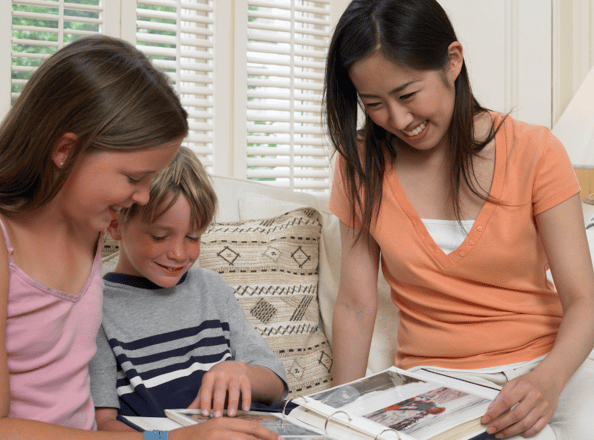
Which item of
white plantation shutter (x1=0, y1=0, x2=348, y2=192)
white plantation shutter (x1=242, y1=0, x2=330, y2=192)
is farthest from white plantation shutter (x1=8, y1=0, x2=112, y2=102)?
white plantation shutter (x1=242, y1=0, x2=330, y2=192)

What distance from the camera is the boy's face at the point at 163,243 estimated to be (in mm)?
977

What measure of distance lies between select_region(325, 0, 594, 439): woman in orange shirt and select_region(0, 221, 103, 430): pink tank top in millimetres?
563

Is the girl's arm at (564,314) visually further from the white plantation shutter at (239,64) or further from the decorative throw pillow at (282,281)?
the white plantation shutter at (239,64)

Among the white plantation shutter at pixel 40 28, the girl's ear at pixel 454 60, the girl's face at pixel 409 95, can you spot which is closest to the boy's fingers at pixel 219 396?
the girl's face at pixel 409 95

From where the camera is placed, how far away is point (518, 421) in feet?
2.71

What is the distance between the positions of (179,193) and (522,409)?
2.15 ft

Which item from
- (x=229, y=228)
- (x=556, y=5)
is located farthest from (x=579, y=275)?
(x=556, y=5)

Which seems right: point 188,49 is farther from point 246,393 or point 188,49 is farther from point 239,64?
point 246,393

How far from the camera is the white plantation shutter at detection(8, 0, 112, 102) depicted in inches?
67.9

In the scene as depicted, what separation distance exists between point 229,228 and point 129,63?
660 mm

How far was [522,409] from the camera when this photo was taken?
0.82 meters

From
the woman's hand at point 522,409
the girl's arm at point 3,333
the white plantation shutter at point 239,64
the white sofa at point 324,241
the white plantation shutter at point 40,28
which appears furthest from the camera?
the white plantation shutter at point 239,64

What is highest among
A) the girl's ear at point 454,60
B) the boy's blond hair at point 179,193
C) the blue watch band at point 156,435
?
the girl's ear at point 454,60

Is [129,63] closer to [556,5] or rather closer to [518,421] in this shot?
[518,421]
